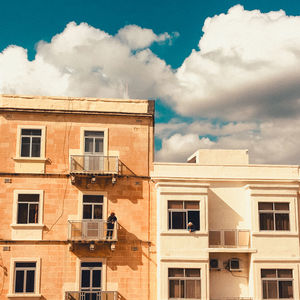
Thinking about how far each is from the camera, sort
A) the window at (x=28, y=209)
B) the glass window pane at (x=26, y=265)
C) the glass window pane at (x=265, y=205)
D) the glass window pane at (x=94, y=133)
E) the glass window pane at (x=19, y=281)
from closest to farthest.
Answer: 1. the glass window pane at (x=19, y=281)
2. the glass window pane at (x=26, y=265)
3. the window at (x=28, y=209)
4. the glass window pane at (x=265, y=205)
5. the glass window pane at (x=94, y=133)

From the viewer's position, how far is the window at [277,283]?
79.2 ft

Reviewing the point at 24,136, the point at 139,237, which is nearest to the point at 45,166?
the point at 24,136

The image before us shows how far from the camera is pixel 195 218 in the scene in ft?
80.5

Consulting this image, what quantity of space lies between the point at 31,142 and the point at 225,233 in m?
12.1

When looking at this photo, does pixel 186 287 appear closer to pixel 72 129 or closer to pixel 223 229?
pixel 223 229

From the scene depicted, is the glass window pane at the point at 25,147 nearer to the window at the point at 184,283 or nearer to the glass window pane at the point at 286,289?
the window at the point at 184,283

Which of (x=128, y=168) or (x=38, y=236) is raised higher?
(x=128, y=168)

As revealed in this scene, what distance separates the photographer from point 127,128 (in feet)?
85.5

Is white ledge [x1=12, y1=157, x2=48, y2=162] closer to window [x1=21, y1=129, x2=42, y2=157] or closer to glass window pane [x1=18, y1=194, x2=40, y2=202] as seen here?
window [x1=21, y1=129, x2=42, y2=157]

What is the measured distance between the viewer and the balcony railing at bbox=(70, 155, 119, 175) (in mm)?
24766

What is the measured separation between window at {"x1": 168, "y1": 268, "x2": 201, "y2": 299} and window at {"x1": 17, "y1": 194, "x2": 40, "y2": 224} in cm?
802

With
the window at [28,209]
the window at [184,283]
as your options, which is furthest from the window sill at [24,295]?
the window at [184,283]

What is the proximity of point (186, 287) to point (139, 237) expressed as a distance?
369 cm

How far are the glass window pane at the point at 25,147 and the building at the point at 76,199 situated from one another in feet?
0.19
